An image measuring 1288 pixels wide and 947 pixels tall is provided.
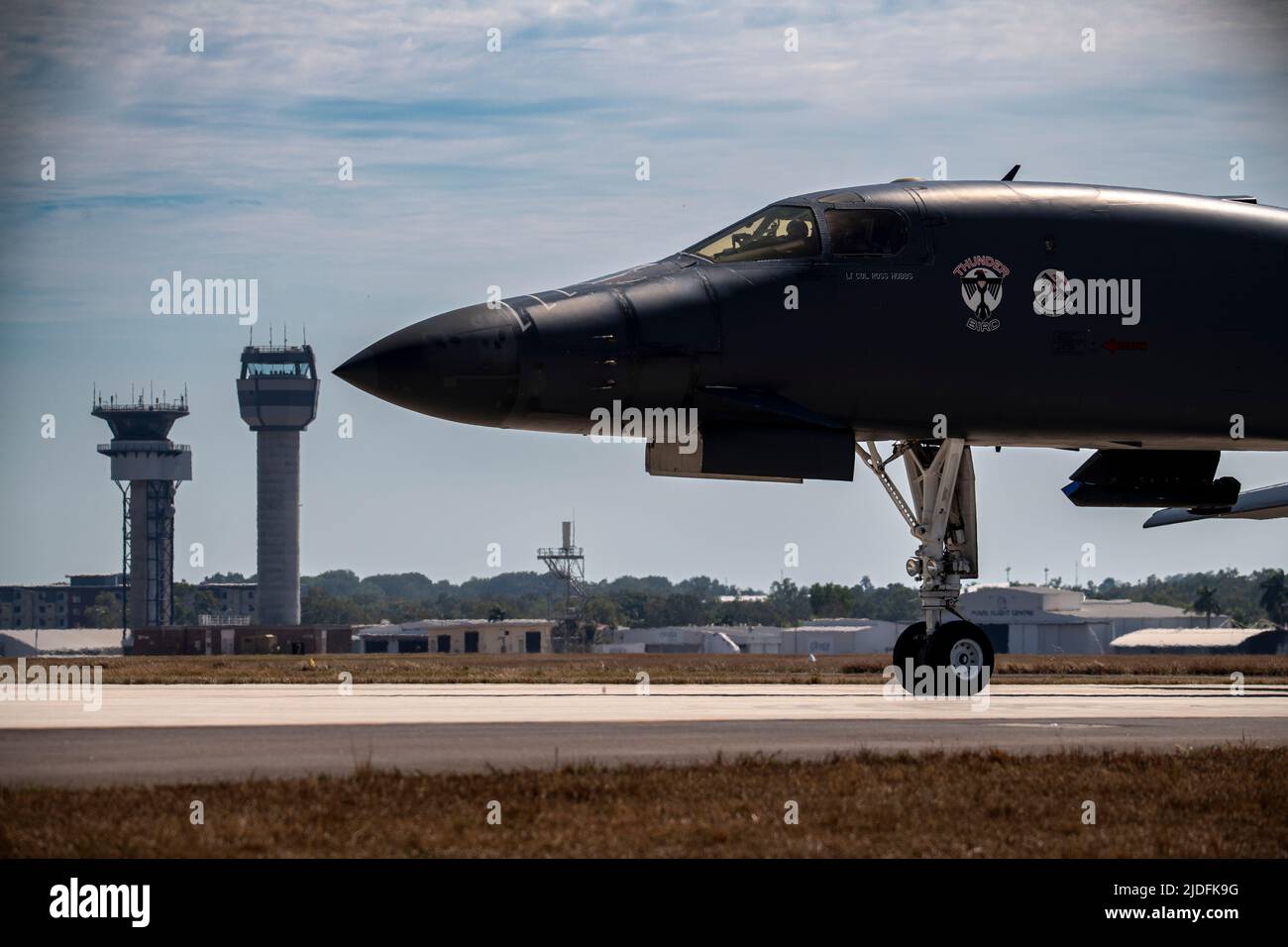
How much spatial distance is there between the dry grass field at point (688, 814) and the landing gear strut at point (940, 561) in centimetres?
807

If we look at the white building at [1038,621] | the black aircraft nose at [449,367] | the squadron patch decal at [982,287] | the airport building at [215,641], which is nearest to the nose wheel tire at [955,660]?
the squadron patch decal at [982,287]

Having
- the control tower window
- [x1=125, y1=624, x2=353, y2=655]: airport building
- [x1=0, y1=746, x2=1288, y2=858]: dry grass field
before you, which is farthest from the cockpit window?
[x1=125, y1=624, x2=353, y2=655]: airport building

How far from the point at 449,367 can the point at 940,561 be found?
6.54 m

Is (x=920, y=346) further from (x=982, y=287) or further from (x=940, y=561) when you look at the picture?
(x=940, y=561)

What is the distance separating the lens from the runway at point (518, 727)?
11.6 metres

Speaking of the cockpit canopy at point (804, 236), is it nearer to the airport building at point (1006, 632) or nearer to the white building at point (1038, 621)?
the airport building at point (1006, 632)

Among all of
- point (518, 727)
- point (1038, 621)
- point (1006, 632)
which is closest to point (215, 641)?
point (1006, 632)

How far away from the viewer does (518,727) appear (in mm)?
14375

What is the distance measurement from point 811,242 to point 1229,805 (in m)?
10.2

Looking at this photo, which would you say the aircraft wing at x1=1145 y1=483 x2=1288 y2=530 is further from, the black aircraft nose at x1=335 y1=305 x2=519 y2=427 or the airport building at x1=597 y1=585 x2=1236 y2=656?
the airport building at x1=597 y1=585 x2=1236 y2=656

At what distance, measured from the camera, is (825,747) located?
13133mm

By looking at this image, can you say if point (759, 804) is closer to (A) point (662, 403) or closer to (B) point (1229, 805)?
(B) point (1229, 805)

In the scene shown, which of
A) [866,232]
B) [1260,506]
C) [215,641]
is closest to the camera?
[866,232]
